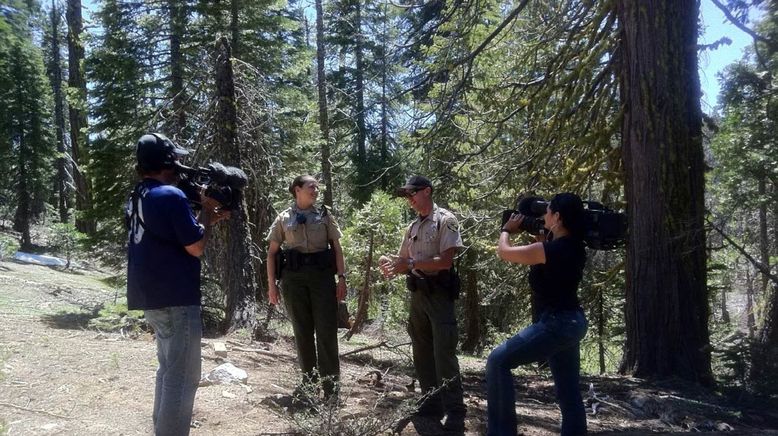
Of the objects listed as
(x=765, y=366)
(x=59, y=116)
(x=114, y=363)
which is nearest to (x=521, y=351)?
(x=114, y=363)

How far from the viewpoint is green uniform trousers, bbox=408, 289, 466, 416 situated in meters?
4.56

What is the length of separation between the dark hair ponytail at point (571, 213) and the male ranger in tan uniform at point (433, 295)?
3.25ft

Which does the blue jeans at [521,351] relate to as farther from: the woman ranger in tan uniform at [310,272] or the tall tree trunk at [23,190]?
the tall tree trunk at [23,190]

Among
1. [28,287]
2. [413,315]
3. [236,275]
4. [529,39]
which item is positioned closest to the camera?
[413,315]

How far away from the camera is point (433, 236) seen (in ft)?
15.4

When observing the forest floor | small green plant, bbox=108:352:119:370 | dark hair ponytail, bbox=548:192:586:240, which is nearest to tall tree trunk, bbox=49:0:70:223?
the forest floor

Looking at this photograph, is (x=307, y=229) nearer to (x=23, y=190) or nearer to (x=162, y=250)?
(x=162, y=250)

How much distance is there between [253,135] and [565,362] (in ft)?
20.7

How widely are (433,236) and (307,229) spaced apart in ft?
3.41

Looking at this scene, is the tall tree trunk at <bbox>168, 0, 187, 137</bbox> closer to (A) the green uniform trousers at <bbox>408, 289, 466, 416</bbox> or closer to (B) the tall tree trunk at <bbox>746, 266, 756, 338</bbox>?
(A) the green uniform trousers at <bbox>408, 289, 466, 416</bbox>

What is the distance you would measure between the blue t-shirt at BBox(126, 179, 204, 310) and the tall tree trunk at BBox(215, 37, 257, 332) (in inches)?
186

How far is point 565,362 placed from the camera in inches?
161

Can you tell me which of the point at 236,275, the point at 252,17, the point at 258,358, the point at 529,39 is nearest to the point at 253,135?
the point at 236,275

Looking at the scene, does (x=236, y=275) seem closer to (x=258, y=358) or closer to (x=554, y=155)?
(x=258, y=358)
